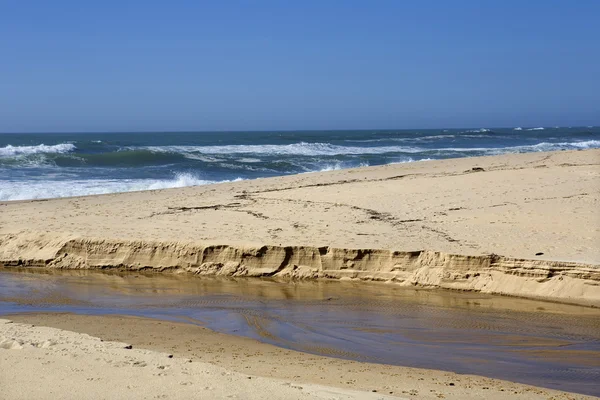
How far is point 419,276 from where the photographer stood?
904cm

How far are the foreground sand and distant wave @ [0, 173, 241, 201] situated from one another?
12.0 m

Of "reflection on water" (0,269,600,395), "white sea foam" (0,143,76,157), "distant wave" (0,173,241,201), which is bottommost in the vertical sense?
"reflection on water" (0,269,600,395)

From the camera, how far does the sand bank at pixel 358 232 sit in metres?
8.82

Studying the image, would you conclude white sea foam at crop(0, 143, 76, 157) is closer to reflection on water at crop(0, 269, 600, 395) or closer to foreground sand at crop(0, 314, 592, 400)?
reflection on water at crop(0, 269, 600, 395)

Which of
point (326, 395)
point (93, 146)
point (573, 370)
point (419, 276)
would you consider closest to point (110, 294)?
point (419, 276)

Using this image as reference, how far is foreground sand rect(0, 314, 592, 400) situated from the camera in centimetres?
455

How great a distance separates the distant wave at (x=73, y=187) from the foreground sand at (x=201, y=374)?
1203cm

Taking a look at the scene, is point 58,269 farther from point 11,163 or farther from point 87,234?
point 11,163

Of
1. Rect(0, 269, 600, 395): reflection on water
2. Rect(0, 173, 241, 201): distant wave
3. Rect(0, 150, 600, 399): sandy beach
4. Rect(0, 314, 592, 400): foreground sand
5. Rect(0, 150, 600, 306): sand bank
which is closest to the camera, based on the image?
Rect(0, 314, 592, 400): foreground sand

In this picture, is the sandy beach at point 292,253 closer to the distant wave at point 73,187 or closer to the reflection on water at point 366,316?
the reflection on water at point 366,316

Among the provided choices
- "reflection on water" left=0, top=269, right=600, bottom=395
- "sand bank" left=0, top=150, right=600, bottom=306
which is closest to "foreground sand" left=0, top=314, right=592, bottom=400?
"reflection on water" left=0, top=269, right=600, bottom=395

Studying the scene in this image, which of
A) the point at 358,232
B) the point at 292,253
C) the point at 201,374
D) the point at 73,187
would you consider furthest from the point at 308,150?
the point at 201,374

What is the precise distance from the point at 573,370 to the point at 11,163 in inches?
1088

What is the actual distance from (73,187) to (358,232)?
11493mm
